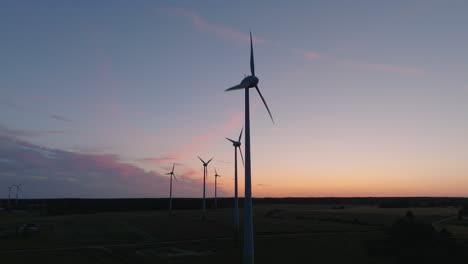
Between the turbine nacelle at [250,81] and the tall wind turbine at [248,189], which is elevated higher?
the turbine nacelle at [250,81]

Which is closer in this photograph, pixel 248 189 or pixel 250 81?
pixel 248 189

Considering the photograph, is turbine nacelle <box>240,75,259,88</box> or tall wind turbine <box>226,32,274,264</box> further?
turbine nacelle <box>240,75,259,88</box>

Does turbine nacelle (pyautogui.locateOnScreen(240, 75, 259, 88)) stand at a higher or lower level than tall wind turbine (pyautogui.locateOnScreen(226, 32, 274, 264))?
higher

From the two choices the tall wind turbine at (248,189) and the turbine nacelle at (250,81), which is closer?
the tall wind turbine at (248,189)

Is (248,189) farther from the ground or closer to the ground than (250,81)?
closer to the ground
